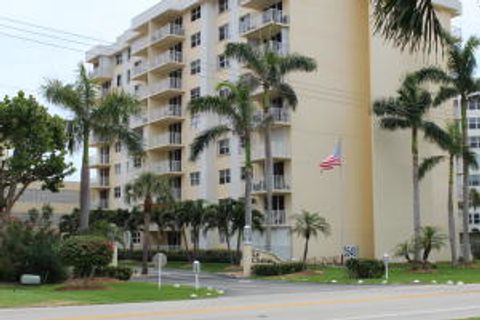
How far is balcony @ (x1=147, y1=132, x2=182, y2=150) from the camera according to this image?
6724cm

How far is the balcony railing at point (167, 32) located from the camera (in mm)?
68312

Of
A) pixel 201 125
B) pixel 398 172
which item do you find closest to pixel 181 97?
pixel 201 125

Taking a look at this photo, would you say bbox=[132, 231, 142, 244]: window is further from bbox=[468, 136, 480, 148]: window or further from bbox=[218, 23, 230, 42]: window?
bbox=[468, 136, 480, 148]: window

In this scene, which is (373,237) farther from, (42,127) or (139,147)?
(42,127)

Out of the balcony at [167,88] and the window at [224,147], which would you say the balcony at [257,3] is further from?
the balcony at [167,88]

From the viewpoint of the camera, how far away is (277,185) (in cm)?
5425

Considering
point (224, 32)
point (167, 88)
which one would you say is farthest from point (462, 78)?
point (167, 88)

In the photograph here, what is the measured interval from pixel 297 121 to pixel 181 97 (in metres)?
16.8

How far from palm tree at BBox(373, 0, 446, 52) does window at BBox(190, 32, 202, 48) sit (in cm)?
5704

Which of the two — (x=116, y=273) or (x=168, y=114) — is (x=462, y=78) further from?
(x=168, y=114)

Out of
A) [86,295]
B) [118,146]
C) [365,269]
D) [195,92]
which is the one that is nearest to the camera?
[86,295]

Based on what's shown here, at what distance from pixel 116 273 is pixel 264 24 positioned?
84.3 ft

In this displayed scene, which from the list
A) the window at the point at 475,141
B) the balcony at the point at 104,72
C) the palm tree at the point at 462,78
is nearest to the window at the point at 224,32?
the palm tree at the point at 462,78

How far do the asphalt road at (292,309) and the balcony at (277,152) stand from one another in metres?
28.0
